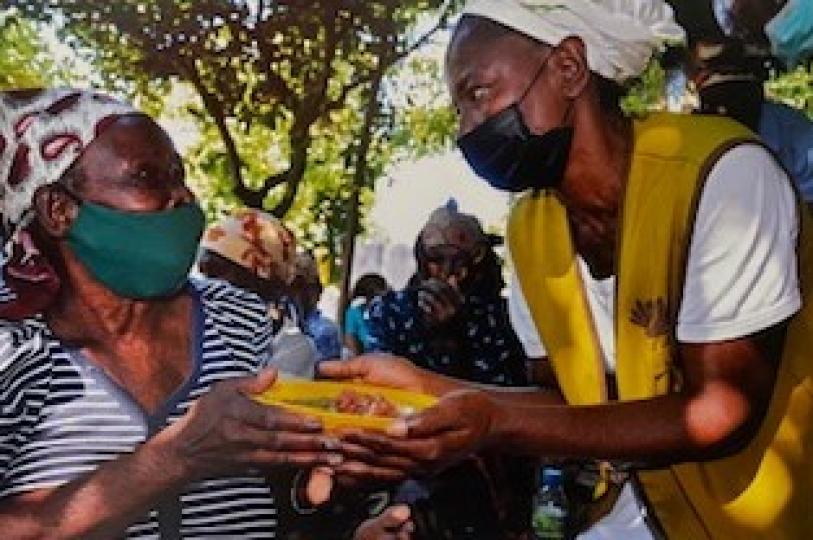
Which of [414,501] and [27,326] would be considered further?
[414,501]

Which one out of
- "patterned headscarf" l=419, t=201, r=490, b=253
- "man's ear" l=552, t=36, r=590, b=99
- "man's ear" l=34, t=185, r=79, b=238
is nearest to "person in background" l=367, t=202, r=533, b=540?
"patterned headscarf" l=419, t=201, r=490, b=253

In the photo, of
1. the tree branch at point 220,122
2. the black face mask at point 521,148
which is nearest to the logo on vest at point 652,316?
the black face mask at point 521,148

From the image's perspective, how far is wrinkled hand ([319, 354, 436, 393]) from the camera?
6.80ft

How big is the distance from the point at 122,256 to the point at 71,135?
170 mm

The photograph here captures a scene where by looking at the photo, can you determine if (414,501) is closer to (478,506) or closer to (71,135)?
(478,506)

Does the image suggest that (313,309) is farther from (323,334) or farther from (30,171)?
(30,171)

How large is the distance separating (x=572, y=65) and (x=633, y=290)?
12.8 inches

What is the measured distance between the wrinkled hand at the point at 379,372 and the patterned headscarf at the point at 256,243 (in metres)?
0.16

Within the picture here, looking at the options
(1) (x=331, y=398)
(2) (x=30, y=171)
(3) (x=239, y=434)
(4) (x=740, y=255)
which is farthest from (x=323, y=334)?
(4) (x=740, y=255)

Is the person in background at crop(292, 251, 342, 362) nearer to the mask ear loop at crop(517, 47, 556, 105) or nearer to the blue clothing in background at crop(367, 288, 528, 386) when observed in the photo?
the blue clothing in background at crop(367, 288, 528, 386)

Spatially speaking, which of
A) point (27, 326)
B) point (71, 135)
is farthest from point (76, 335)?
point (71, 135)

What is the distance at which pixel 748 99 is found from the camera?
2.29 m

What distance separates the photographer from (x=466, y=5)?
212 cm

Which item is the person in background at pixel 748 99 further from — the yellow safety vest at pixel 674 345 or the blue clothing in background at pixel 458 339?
the blue clothing in background at pixel 458 339
